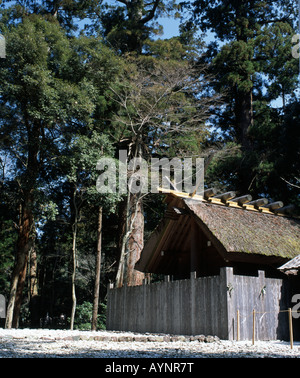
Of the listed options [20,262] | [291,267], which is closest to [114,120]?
[20,262]

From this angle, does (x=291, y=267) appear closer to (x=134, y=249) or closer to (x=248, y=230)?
(x=248, y=230)

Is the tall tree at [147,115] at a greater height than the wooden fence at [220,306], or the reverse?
the tall tree at [147,115]

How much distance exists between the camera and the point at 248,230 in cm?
1288

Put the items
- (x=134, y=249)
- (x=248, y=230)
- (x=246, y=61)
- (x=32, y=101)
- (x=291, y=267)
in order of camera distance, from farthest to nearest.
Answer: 1. (x=246, y=61)
2. (x=134, y=249)
3. (x=32, y=101)
4. (x=248, y=230)
5. (x=291, y=267)

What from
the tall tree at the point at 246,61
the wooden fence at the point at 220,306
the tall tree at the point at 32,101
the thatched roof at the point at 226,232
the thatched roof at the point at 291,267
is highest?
the tall tree at the point at 246,61

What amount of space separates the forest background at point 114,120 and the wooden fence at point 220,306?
5399 mm

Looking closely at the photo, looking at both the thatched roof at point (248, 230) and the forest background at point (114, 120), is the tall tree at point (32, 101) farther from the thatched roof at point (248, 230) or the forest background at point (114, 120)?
the thatched roof at point (248, 230)

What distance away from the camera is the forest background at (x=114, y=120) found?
680 inches

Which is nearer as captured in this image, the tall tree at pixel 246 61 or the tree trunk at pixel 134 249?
the tree trunk at pixel 134 249

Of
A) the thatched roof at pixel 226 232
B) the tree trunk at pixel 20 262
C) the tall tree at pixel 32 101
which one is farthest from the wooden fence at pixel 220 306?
the tall tree at pixel 32 101

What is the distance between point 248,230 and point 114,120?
9507 millimetres

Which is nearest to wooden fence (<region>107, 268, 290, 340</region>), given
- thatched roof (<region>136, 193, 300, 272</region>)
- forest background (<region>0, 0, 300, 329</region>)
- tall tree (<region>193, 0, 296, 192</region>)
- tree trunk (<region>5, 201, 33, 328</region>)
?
thatched roof (<region>136, 193, 300, 272</region>)

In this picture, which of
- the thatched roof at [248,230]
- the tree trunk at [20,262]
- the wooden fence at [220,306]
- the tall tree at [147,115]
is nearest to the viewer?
the wooden fence at [220,306]
